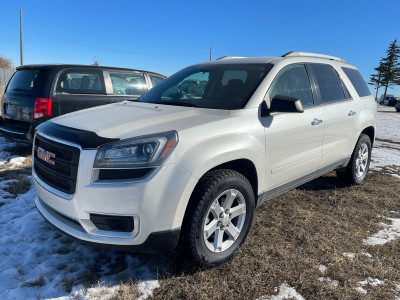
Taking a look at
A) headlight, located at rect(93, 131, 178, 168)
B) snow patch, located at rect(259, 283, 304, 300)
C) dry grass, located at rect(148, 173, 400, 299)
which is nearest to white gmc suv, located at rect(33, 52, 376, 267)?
headlight, located at rect(93, 131, 178, 168)

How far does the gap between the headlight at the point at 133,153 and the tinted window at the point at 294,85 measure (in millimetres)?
1393

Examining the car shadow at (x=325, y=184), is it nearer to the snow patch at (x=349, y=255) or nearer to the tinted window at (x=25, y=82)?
the snow patch at (x=349, y=255)

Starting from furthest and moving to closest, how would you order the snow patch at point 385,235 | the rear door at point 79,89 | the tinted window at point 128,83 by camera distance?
the tinted window at point 128,83
the rear door at point 79,89
the snow patch at point 385,235

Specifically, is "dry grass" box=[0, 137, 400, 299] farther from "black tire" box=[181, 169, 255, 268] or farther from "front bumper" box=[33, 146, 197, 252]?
"front bumper" box=[33, 146, 197, 252]

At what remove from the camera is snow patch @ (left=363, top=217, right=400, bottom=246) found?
307 cm

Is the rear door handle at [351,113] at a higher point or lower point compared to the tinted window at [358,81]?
lower

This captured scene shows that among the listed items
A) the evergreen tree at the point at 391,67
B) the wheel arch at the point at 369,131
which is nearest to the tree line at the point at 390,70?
the evergreen tree at the point at 391,67

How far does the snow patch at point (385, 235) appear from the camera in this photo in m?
3.07

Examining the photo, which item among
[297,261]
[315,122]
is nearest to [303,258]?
[297,261]

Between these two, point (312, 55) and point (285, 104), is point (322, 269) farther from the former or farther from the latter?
point (312, 55)

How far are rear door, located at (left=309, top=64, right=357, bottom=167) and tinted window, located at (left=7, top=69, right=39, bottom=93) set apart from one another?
4.57 metres

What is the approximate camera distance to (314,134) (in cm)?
336

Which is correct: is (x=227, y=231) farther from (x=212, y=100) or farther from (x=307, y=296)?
(x=212, y=100)

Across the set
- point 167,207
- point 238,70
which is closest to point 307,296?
point 167,207
